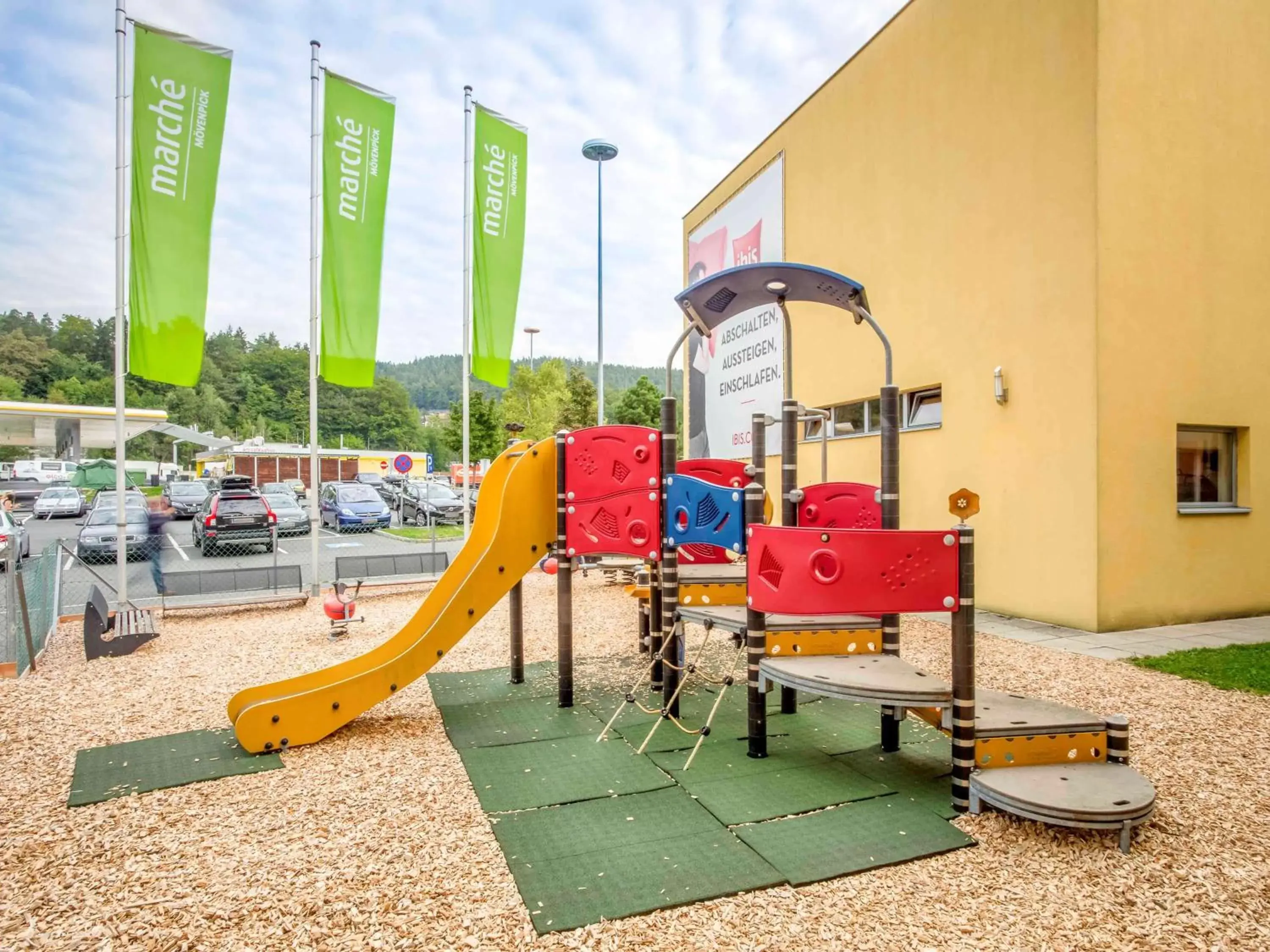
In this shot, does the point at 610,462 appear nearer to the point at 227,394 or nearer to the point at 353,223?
the point at 353,223

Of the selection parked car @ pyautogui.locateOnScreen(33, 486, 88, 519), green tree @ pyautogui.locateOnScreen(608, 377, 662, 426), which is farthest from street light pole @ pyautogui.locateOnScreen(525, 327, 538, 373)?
parked car @ pyautogui.locateOnScreen(33, 486, 88, 519)

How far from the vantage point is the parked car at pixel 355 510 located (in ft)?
66.6

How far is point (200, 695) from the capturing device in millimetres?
5398

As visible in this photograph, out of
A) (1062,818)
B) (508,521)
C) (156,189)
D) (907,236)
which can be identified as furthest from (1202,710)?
(156,189)

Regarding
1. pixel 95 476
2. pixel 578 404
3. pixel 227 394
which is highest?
pixel 227 394

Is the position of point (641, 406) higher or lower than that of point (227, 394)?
lower

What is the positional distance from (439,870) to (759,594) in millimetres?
1988

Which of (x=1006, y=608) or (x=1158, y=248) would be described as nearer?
(x=1158, y=248)

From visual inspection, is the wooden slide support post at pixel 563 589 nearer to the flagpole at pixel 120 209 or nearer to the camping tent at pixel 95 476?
the flagpole at pixel 120 209

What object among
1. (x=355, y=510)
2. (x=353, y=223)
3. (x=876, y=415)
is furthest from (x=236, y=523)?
(x=876, y=415)

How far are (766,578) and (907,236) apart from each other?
7.62 m

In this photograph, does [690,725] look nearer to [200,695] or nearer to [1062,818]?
[1062,818]

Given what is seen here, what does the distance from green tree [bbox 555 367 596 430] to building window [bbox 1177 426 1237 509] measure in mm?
28828

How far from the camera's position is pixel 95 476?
3725cm
